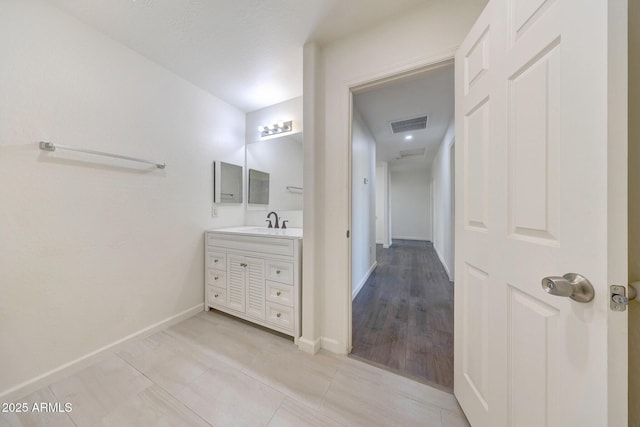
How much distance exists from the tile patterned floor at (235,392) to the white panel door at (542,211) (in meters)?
0.38

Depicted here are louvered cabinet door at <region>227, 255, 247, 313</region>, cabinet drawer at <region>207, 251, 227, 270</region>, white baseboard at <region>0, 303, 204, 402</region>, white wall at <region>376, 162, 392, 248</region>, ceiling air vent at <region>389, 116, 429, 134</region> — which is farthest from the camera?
white wall at <region>376, 162, 392, 248</region>

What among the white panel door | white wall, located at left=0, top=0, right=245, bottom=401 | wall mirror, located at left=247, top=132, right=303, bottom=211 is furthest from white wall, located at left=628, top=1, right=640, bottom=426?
white wall, located at left=0, top=0, right=245, bottom=401

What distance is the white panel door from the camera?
48cm

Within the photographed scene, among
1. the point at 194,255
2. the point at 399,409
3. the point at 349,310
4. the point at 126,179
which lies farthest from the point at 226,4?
Answer: the point at 399,409

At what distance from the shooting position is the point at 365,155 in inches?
128

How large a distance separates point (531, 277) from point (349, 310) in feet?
3.79

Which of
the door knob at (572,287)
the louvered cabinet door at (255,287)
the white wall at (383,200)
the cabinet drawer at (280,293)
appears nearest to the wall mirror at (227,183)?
the louvered cabinet door at (255,287)

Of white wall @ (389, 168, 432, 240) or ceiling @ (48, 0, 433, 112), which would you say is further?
white wall @ (389, 168, 432, 240)

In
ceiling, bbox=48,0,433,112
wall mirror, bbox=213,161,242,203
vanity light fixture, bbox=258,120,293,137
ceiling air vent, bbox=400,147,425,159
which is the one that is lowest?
wall mirror, bbox=213,161,242,203

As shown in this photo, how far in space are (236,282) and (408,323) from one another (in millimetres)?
1714

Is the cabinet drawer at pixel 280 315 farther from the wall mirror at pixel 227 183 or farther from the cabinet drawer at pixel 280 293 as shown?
the wall mirror at pixel 227 183

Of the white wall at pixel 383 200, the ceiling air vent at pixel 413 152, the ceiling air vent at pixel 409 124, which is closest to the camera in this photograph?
the ceiling air vent at pixel 409 124

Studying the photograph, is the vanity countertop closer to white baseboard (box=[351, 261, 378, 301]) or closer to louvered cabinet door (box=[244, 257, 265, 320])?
louvered cabinet door (box=[244, 257, 265, 320])

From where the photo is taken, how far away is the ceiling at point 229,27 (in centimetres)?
134
